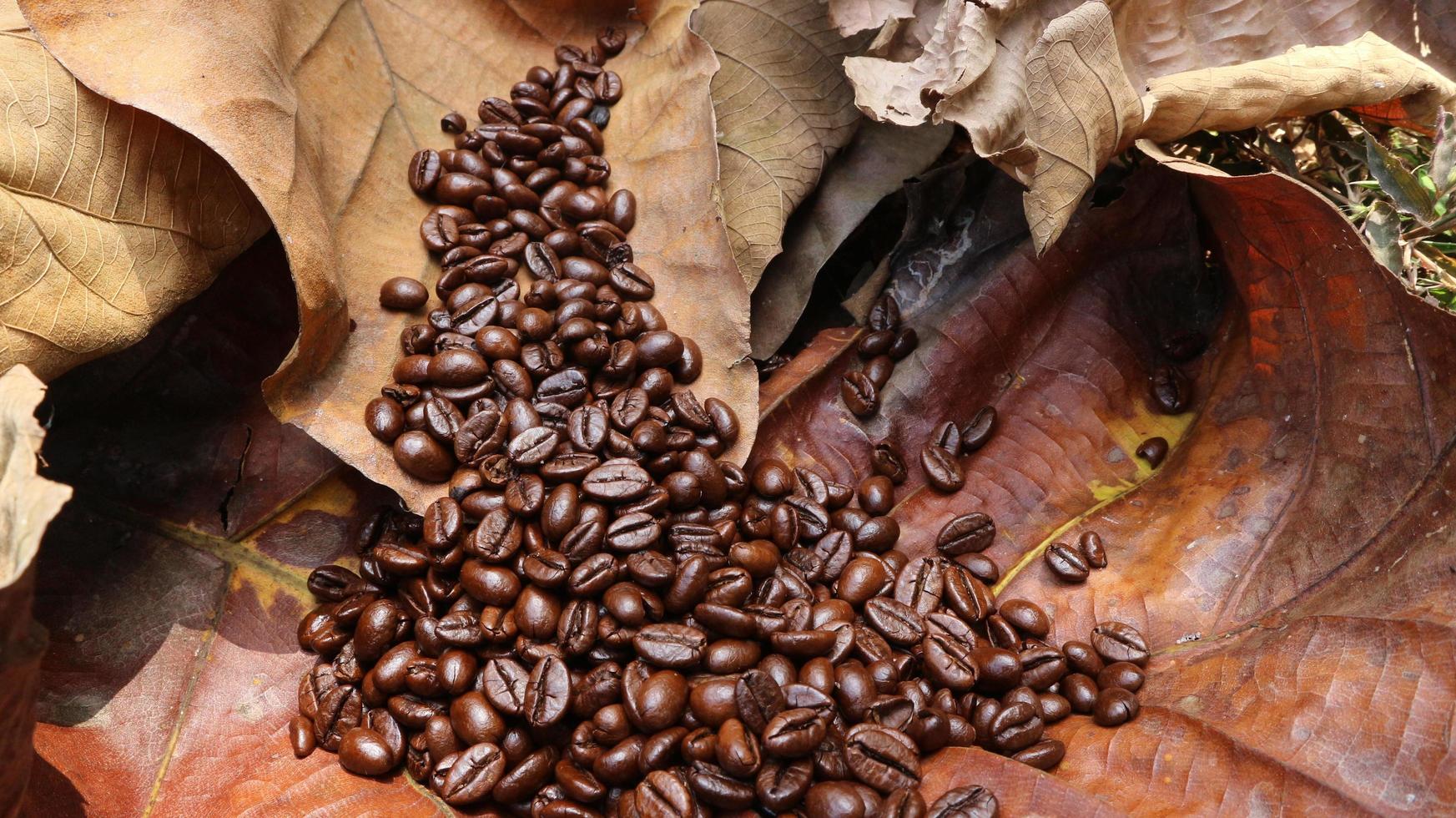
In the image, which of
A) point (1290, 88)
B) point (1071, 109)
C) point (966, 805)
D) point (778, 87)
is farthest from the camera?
point (778, 87)

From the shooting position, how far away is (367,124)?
126 inches

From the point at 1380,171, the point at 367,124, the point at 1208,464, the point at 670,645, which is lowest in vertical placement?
the point at 670,645

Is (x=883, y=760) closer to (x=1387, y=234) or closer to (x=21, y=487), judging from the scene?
(x=21, y=487)

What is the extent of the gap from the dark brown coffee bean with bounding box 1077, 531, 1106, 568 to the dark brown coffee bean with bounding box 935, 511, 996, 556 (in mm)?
260

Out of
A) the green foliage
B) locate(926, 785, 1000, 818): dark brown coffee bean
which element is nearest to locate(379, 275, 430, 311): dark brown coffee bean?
locate(926, 785, 1000, 818): dark brown coffee bean

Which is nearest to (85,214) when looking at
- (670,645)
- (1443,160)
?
(670,645)

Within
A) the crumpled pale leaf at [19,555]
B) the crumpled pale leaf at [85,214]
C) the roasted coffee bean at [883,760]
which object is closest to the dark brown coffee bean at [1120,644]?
the roasted coffee bean at [883,760]

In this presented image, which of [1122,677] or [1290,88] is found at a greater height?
[1290,88]

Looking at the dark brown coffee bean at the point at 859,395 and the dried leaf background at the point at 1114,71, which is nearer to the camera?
the dried leaf background at the point at 1114,71

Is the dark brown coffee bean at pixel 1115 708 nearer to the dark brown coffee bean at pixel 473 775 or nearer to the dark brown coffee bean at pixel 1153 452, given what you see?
the dark brown coffee bean at pixel 1153 452

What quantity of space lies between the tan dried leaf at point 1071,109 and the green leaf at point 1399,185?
27.5 inches

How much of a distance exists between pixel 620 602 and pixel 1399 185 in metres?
2.50

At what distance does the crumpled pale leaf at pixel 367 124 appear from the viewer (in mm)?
2545

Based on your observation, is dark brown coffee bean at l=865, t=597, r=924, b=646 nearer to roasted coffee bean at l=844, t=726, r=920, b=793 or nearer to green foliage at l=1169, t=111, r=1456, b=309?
roasted coffee bean at l=844, t=726, r=920, b=793
